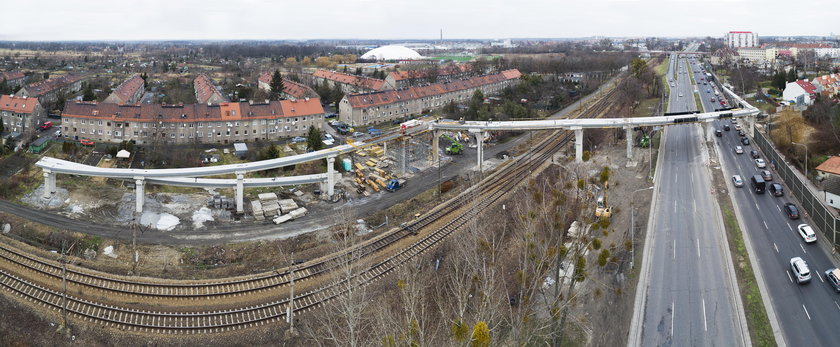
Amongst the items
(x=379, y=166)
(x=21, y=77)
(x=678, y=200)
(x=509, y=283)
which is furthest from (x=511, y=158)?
(x=21, y=77)

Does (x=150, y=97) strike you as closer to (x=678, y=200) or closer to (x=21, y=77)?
(x=21, y=77)

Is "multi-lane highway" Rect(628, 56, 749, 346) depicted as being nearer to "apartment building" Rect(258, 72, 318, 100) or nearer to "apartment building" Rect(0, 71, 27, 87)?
"apartment building" Rect(258, 72, 318, 100)

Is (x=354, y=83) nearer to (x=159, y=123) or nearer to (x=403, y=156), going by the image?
(x=159, y=123)

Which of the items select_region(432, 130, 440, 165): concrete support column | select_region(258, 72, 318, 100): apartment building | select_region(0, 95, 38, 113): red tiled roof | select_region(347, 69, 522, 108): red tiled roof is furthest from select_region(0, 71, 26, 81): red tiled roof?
select_region(432, 130, 440, 165): concrete support column

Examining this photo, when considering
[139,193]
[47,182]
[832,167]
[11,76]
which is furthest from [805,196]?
[11,76]

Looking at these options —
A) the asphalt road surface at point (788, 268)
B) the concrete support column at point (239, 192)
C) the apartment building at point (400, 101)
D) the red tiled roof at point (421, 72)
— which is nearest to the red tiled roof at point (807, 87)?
the asphalt road surface at point (788, 268)

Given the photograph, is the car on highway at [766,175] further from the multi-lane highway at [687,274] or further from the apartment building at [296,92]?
the apartment building at [296,92]
